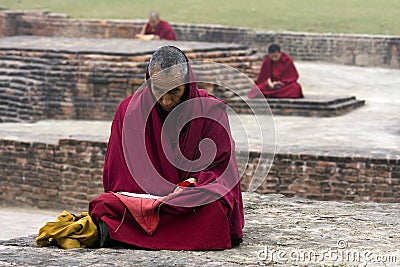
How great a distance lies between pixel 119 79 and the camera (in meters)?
14.5

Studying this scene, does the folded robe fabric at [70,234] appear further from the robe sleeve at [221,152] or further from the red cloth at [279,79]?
the red cloth at [279,79]

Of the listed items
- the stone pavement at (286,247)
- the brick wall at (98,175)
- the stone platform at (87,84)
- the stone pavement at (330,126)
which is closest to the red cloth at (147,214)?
the stone pavement at (286,247)

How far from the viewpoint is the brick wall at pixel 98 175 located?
10.1 m

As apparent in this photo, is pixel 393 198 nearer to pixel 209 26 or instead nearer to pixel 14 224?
pixel 14 224

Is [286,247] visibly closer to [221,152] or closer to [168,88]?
[221,152]

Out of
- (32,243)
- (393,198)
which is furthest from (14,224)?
(32,243)

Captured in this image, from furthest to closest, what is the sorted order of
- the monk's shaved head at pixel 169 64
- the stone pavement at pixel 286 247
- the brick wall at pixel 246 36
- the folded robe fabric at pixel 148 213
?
the brick wall at pixel 246 36 → the monk's shaved head at pixel 169 64 → the folded robe fabric at pixel 148 213 → the stone pavement at pixel 286 247

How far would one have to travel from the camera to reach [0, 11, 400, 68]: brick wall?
19797mm

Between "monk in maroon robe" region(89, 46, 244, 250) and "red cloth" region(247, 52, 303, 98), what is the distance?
9461 millimetres

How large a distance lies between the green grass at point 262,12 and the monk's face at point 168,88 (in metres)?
16.0

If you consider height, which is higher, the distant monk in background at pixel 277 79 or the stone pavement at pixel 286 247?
the stone pavement at pixel 286 247

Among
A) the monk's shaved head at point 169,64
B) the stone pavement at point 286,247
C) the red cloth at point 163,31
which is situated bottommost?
the stone pavement at point 286,247

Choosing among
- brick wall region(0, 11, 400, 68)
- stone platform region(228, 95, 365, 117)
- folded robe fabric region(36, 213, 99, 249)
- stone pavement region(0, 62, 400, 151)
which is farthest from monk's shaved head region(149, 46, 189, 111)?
brick wall region(0, 11, 400, 68)

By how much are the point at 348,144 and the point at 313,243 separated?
6045mm
